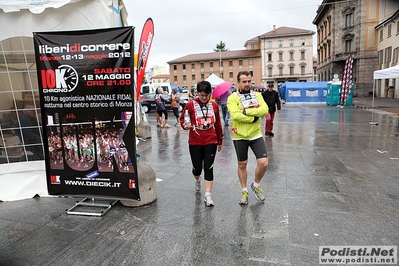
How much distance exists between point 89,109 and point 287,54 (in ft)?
261

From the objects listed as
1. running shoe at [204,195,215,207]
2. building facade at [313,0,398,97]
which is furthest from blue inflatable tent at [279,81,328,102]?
running shoe at [204,195,215,207]

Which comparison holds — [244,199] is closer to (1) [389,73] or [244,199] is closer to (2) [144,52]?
(2) [144,52]

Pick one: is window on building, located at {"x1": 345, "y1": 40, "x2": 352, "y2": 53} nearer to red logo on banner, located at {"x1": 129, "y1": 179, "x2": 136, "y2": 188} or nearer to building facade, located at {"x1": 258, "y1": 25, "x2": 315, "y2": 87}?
building facade, located at {"x1": 258, "y1": 25, "x2": 315, "y2": 87}

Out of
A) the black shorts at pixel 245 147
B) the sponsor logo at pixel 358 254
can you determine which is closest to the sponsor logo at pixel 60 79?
the black shorts at pixel 245 147

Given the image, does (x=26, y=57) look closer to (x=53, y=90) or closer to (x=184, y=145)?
(x=53, y=90)

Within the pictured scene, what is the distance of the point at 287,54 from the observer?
7700 cm

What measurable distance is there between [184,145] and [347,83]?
60.6 feet

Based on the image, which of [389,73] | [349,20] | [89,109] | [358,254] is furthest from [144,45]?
[349,20]

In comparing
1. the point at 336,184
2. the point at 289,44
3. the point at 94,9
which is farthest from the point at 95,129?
the point at 289,44

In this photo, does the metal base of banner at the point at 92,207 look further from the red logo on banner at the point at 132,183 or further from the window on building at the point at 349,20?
the window on building at the point at 349,20

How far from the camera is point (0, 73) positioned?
448cm

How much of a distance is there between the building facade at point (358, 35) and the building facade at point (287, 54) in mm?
29738

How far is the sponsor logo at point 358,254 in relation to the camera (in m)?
2.70

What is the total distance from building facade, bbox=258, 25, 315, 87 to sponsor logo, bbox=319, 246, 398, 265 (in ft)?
252
